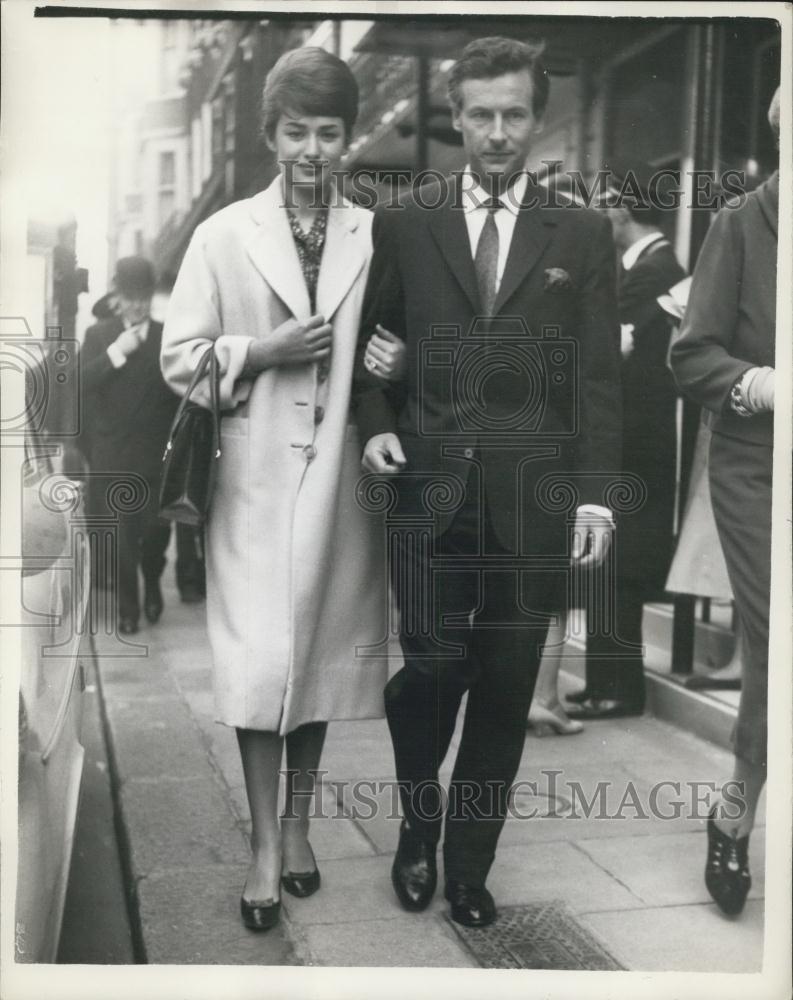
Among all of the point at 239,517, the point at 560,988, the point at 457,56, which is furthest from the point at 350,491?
the point at 560,988

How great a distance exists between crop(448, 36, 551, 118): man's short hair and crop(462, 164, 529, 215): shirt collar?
18cm

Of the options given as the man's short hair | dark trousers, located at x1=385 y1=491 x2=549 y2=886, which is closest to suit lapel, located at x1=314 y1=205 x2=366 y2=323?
the man's short hair

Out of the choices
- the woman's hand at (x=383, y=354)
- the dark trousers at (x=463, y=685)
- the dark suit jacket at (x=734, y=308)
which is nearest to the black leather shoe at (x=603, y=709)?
the dark trousers at (x=463, y=685)

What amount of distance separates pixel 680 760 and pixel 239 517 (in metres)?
1.45

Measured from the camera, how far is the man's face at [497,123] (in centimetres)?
381

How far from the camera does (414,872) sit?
3895mm

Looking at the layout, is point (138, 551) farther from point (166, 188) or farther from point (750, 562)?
point (750, 562)

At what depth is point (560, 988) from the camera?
3.80 m

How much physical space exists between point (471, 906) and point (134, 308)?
1.80 meters

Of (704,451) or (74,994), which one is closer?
(74,994)

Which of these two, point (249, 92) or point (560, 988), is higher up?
point (249, 92)

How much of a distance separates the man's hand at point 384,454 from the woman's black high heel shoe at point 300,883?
1106mm

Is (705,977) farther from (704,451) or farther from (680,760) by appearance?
(704,451)

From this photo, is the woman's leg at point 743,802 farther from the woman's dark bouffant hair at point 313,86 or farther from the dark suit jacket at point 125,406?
the woman's dark bouffant hair at point 313,86
